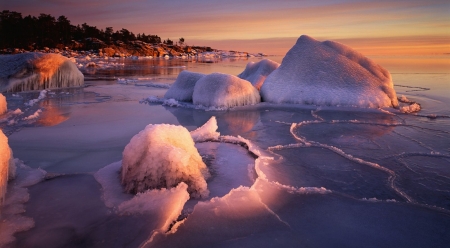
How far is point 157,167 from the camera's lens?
93.6 inches

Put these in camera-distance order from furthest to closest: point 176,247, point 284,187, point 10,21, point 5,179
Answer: point 10,21 < point 284,187 < point 5,179 < point 176,247

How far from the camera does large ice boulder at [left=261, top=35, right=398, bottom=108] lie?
7.12 meters

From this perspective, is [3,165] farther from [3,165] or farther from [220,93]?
[220,93]

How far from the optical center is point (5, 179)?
7.46 ft

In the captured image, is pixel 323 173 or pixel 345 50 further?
pixel 345 50

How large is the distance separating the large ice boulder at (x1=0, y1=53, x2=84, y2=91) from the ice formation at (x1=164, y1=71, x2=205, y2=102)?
15.8 feet

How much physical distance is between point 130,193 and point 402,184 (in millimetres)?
2445

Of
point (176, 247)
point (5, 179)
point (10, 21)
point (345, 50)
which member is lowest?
point (176, 247)

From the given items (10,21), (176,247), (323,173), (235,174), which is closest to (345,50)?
(323,173)

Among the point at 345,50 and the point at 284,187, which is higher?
the point at 345,50

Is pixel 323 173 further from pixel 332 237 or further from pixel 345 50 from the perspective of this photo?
pixel 345 50

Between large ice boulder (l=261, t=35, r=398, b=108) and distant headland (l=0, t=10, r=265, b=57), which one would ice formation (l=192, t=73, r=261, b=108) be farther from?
distant headland (l=0, t=10, r=265, b=57)

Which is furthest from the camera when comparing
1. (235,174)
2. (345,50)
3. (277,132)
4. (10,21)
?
(10,21)

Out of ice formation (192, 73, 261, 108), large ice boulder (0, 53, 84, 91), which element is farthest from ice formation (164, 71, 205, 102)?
large ice boulder (0, 53, 84, 91)
